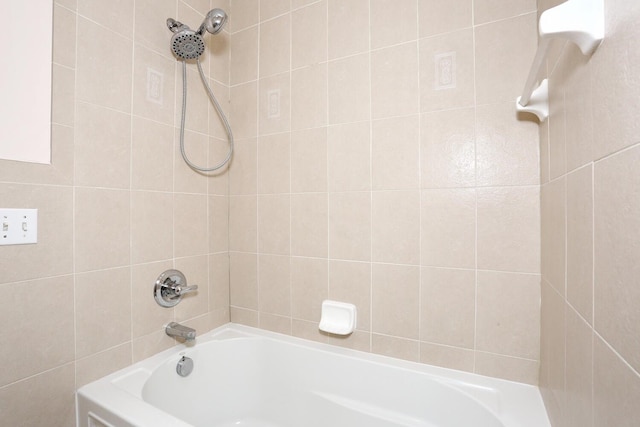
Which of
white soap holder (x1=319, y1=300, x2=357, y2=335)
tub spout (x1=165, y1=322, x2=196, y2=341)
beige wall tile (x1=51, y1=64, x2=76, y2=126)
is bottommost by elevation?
tub spout (x1=165, y1=322, x2=196, y2=341)

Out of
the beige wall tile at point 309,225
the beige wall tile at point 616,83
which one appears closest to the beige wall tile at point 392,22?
the beige wall tile at point 309,225

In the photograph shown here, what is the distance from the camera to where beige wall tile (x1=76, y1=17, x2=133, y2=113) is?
1.00 metres

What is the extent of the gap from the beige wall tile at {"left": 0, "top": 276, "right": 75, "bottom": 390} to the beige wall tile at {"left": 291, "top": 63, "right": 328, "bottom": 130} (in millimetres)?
1090

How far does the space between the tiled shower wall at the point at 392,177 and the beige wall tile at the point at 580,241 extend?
38 cm

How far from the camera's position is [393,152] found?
46.7 inches

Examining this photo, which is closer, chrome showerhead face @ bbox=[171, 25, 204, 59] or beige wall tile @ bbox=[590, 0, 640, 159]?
beige wall tile @ bbox=[590, 0, 640, 159]

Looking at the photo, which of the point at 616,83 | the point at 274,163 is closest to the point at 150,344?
the point at 274,163

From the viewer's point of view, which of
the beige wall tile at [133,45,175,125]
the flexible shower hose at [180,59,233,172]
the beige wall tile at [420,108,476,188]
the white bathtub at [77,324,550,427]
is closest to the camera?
the white bathtub at [77,324,550,427]

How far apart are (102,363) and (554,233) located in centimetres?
155

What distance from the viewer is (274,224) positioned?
4.76 feet

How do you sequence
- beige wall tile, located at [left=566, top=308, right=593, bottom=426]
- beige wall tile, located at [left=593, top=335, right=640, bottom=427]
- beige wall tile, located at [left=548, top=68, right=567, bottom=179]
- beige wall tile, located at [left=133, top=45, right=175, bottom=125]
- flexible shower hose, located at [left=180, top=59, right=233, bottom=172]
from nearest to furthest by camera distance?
beige wall tile, located at [left=593, top=335, right=640, bottom=427] < beige wall tile, located at [left=566, top=308, right=593, bottom=426] < beige wall tile, located at [left=548, top=68, right=567, bottom=179] < beige wall tile, located at [left=133, top=45, right=175, bottom=125] < flexible shower hose, located at [left=180, top=59, right=233, bottom=172]

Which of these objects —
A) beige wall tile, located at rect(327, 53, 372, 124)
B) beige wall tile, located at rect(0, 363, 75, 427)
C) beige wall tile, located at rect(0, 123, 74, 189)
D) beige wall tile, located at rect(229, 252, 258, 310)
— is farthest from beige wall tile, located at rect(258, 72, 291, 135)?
beige wall tile, located at rect(0, 363, 75, 427)

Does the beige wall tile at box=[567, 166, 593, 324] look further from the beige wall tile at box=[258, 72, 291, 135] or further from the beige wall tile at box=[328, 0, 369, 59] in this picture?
the beige wall tile at box=[258, 72, 291, 135]

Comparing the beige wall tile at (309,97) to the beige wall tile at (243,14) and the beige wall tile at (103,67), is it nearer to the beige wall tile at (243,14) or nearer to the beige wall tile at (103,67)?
the beige wall tile at (243,14)
